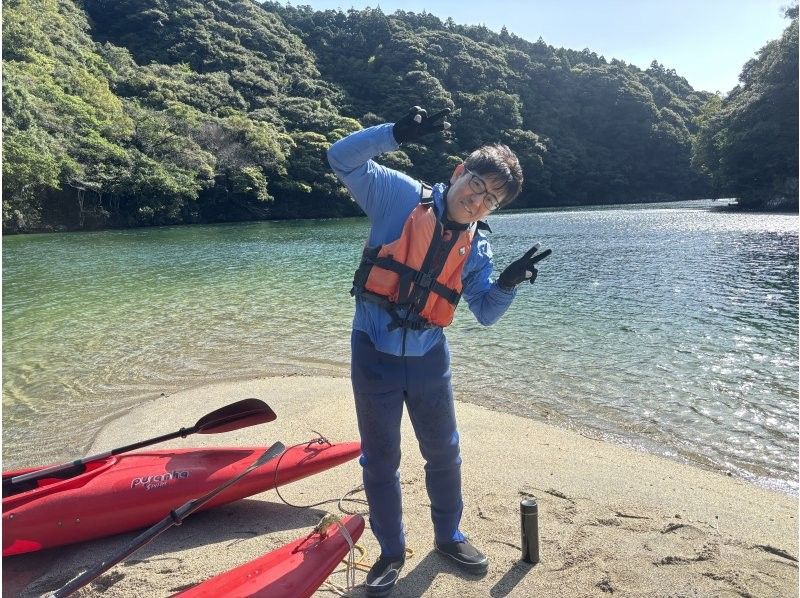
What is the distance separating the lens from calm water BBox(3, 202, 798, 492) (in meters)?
5.21

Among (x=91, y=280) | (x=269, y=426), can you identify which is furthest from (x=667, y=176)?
(x=269, y=426)

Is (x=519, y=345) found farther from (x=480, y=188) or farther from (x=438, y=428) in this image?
(x=480, y=188)

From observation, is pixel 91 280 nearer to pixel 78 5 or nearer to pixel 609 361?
pixel 609 361

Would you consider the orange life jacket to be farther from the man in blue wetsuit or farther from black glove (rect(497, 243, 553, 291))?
black glove (rect(497, 243, 553, 291))

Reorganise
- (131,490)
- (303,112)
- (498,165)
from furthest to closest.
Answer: (303,112)
(131,490)
(498,165)

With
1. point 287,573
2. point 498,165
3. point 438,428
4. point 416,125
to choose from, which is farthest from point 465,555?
point 416,125

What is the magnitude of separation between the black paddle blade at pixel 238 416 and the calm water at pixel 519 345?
2.33m

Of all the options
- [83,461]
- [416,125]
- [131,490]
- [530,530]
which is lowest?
[530,530]

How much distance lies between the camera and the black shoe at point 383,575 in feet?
8.38

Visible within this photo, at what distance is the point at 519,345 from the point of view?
788 cm

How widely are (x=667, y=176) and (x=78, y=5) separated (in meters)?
72.3

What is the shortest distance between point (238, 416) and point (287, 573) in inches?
47.9

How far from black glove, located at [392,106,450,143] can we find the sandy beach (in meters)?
2.20

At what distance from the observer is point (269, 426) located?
506cm
